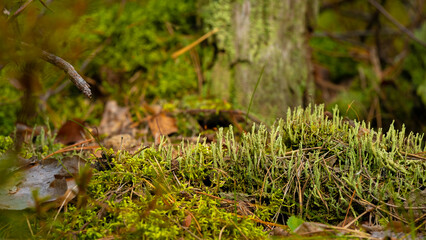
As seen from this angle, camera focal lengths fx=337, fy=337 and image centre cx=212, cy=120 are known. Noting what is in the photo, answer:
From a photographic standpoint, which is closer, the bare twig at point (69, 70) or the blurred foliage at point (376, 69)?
the bare twig at point (69, 70)

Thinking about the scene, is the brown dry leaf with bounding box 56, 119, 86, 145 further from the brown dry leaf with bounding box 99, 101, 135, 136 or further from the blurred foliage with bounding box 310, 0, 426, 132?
the blurred foliage with bounding box 310, 0, 426, 132

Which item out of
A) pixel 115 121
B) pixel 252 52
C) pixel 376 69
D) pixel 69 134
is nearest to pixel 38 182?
pixel 69 134

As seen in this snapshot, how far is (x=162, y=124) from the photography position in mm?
2602

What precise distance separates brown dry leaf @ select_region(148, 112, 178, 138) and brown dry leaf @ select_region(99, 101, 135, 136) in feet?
0.54

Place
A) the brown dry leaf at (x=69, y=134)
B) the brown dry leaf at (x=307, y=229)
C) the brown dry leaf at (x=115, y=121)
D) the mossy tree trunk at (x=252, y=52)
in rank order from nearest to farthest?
the brown dry leaf at (x=307, y=229)
the brown dry leaf at (x=69, y=134)
the brown dry leaf at (x=115, y=121)
the mossy tree trunk at (x=252, y=52)

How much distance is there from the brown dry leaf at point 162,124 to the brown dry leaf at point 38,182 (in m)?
0.91

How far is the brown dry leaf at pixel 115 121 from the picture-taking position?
2.67 meters

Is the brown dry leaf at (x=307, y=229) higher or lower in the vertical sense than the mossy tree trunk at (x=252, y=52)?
lower

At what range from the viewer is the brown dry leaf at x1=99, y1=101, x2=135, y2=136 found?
2.67 metres

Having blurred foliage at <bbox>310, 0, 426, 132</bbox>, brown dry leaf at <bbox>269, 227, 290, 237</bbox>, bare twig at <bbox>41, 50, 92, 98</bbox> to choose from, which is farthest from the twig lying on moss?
blurred foliage at <bbox>310, 0, 426, 132</bbox>

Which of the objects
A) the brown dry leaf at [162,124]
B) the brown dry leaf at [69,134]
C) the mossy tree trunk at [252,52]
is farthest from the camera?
the mossy tree trunk at [252,52]

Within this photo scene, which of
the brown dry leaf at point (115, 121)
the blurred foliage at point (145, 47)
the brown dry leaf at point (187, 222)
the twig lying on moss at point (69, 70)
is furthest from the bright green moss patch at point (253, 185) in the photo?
the blurred foliage at point (145, 47)

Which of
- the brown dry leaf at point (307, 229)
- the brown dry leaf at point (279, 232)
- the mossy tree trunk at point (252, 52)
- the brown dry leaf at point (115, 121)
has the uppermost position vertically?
the mossy tree trunk at point (252, 52)

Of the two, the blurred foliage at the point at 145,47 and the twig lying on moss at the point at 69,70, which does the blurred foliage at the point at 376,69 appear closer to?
the blurred foliage at the point at 145,47
